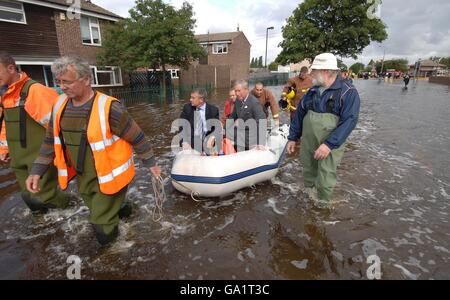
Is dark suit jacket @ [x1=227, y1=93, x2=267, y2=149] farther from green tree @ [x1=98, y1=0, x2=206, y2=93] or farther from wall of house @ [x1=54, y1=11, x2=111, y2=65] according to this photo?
wall of house @ [x1=54, y1=11, x2=111, y2=65]

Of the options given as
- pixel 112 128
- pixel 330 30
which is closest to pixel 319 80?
pixel 112 128

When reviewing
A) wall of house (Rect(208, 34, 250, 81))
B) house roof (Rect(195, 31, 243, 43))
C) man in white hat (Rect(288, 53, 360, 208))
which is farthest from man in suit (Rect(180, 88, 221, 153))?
house roof (Rect(195, 31, 243, 43))

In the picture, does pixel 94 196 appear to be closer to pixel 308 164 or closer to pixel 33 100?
pixel 33 100

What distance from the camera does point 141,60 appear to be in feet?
54.7

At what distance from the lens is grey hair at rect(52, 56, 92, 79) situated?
2.47 m

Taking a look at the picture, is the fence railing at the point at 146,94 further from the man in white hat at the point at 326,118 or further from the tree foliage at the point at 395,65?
the tree foliage at the point at 395,65

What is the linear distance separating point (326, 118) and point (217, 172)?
5.73 feet

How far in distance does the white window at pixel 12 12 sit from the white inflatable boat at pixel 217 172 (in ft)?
→ 50.4

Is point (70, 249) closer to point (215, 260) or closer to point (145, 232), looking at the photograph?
point (145, 232)

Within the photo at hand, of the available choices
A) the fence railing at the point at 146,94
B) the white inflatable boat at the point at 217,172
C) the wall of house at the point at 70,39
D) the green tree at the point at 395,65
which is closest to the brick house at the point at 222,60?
the fence railing at the point at 146,94

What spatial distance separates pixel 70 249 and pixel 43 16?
1702 cm

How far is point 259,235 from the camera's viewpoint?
12.2 ft

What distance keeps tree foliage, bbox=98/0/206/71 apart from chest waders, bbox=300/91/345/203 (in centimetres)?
1475

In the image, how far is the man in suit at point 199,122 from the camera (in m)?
5.04
